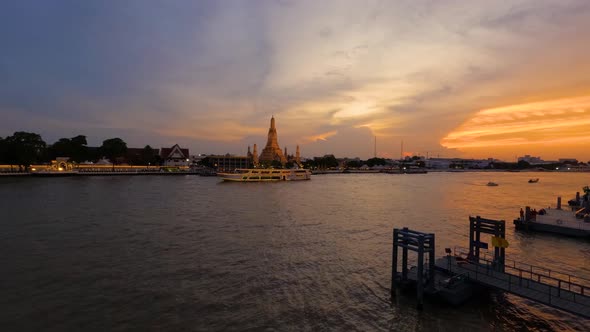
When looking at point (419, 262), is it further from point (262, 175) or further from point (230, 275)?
point (262, 175)

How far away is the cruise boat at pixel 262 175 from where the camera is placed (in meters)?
97.2

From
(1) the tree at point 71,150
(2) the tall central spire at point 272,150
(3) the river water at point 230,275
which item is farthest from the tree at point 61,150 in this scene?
(3) the river water at point 230,275

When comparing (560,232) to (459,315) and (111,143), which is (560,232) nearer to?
(459,315)

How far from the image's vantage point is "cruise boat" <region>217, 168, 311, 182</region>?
97188 millimetres

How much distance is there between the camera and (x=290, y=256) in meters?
20.9

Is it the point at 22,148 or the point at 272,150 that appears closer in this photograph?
the point at 22,148

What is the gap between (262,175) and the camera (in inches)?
4048

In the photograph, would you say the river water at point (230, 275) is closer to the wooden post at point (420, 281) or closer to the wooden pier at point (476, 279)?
the wooden post at point (420, 281)

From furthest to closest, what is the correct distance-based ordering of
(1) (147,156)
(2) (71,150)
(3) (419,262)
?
1. (1) (147,156)
2. (2) (71,150)
3. (3) (419,262)

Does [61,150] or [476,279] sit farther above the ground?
[61,150]

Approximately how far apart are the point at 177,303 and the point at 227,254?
284 inches

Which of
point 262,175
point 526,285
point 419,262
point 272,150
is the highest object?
point 272,150

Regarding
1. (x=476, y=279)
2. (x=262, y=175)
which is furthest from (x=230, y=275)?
(x=262, y=175)

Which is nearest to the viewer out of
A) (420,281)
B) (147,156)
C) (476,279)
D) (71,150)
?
(420,281)
